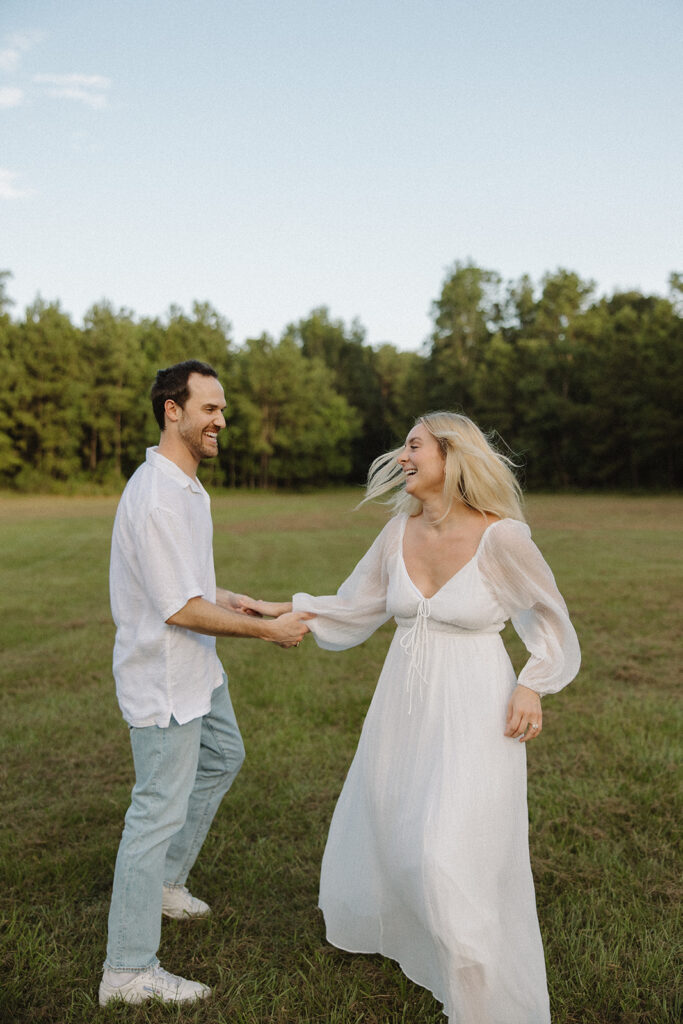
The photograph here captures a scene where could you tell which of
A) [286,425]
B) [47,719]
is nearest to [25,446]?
[286,425]

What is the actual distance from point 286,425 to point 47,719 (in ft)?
192

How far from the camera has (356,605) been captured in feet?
12.3

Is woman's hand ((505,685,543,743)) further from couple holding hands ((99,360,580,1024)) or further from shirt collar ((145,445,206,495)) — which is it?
shirt collar ((145,445,206,495))

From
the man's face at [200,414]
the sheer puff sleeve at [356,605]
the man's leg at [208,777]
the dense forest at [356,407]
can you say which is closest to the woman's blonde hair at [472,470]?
the sheer puff sleeve at [356,605]

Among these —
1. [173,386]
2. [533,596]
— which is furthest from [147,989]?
[173,386]

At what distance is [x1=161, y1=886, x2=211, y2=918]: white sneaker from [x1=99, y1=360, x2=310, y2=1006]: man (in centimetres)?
61

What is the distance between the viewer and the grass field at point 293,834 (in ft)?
10.8

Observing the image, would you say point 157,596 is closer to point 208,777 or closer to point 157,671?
point 157,671

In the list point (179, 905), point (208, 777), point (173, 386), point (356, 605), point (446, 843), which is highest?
point (173, 386)

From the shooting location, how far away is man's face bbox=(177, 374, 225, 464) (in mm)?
3352

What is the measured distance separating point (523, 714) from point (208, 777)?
5.35 feet

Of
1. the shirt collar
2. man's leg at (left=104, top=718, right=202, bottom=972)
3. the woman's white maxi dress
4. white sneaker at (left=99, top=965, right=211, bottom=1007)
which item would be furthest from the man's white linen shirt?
white sneaker at (left=99, top=965, right=211, bottom=1007)

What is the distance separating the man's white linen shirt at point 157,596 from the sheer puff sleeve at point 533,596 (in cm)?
120

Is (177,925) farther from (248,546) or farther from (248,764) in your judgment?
(248,546)
